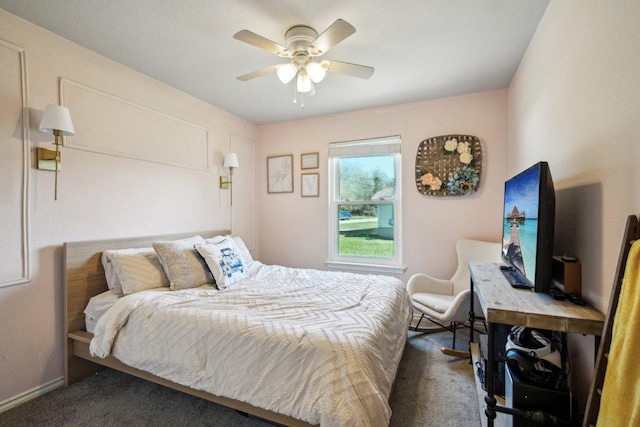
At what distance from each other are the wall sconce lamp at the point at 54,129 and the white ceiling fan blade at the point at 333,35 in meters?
1.74

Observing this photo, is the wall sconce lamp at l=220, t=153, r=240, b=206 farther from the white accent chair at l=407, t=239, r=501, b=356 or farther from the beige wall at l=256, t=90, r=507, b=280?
the white accent chair at l=407, t=239, r=501, b=356

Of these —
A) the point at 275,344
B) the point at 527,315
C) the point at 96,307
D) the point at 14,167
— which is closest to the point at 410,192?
the point at 527,315

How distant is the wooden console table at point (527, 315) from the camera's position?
1044 millimetres

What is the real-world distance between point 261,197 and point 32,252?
8.28 ft

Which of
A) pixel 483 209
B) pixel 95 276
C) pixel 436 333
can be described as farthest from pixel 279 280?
pixel 483 209

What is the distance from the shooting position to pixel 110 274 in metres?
2.17

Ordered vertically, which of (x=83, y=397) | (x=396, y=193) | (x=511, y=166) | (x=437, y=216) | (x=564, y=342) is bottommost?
(x=83, y=397)

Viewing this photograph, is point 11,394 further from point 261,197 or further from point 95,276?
point 261,197

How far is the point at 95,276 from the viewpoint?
7.17ft

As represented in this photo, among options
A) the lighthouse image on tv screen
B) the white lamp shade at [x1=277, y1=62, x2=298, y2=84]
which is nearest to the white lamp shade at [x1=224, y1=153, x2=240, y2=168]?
the white lamp shade at [x1=277, y1=62, x2=298, y2=84]

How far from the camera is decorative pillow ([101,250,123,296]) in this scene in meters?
2.14

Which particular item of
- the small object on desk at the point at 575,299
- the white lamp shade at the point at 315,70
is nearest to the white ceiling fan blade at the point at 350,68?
the white lamp shade at the point at 315,70

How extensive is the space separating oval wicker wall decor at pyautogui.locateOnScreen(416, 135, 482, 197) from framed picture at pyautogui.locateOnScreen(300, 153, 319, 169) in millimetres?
1299

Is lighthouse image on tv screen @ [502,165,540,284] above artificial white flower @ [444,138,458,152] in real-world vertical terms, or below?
below
